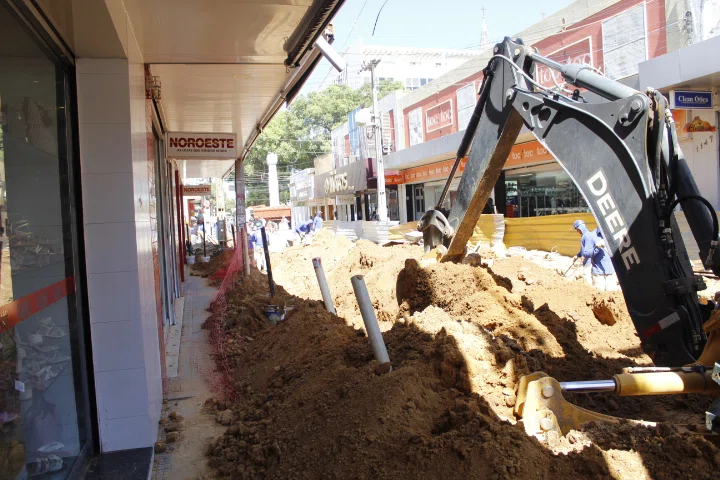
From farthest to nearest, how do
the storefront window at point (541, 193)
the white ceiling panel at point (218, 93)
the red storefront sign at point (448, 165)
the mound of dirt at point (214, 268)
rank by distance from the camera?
the storefront window at point (541, 193) < the red storefront sign at point (448, 165) < the mound of dirt at point (214, 268) < the white ceiling panel at point (218, 93)

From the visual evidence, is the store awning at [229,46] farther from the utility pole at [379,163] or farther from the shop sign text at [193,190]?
the utility pole at [379,163]

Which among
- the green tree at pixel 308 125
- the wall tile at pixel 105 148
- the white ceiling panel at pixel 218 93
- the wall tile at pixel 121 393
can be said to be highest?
the green tree at pixel 308 125

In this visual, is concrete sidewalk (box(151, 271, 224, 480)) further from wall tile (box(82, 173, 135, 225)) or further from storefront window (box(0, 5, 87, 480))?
wall tile (box(82, 173, 135, 225))

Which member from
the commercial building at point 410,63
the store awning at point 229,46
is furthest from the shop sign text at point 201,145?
the commercial building at point 410,63

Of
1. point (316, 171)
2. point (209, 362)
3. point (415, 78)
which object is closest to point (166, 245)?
point (209, 362)

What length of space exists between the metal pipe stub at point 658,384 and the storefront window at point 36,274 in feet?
10.6

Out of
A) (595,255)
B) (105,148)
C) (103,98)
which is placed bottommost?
(595,255)

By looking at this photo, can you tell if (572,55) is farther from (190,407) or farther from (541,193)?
(190,407)

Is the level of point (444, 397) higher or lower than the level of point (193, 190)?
lower

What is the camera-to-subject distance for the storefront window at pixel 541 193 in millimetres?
21419

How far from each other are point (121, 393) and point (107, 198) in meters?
1.43

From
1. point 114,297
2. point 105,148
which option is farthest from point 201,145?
point 114,297

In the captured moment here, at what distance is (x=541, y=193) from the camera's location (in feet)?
75.4

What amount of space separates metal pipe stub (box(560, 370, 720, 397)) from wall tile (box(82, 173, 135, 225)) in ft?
10.8
